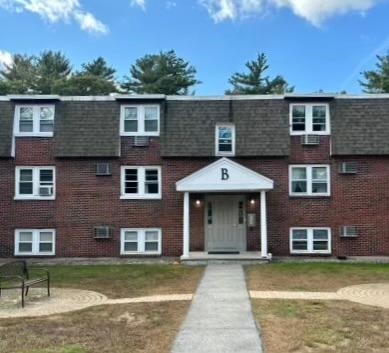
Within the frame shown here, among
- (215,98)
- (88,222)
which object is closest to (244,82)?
(215,98)

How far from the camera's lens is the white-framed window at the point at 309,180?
1997 centimetres

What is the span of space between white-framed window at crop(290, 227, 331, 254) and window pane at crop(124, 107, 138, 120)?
297 inches

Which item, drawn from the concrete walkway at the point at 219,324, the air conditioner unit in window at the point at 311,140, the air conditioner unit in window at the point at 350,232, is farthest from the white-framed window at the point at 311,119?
the concrete walkway at the point at 219,324

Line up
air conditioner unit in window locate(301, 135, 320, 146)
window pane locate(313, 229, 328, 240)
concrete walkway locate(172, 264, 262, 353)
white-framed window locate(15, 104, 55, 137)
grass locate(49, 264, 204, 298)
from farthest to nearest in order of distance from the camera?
1. white-framed window locate(15, 104, 55, 137)
2. air conditioner unit in window locate(301, 135, 320, 146)
3. window pane locate(313, 229, 328, 240)
4. grass locate(49, 264, 204, 298)
5. concrete walkway locate(172, 264, 262, 353)

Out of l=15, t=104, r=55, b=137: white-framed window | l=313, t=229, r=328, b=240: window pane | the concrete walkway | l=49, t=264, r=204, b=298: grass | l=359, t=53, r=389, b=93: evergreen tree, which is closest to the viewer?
the concrete walkway

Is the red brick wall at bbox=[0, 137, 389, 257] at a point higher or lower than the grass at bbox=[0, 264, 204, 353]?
higher

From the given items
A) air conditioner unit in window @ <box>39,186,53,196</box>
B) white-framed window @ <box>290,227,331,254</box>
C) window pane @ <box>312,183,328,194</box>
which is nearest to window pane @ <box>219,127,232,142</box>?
window pane @ <box>312,183,328,194</box>

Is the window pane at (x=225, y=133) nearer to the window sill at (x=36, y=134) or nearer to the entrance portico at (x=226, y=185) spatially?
the entrance portico at (x=226, y=185)

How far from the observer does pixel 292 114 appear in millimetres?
20266

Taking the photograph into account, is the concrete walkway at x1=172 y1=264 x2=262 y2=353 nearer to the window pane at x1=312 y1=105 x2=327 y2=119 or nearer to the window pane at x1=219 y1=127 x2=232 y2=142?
the window pane at x1=219 y1=127 x2=232 y2=142

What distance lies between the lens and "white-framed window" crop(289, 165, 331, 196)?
19969 millimetres

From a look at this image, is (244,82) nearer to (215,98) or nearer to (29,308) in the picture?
(215,98)

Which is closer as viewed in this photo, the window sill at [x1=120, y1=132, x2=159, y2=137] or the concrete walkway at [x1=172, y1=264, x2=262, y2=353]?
the concrete walkway at [x1=172, y1=264, x2=262, y2=353]

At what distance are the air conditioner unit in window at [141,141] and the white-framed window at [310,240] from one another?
655cm
